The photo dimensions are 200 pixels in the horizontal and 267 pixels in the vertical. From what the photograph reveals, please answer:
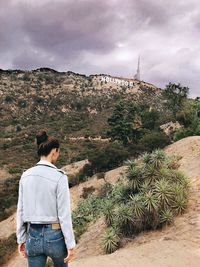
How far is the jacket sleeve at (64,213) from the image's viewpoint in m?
4.79

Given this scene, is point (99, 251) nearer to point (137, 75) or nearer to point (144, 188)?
point (144, 188)

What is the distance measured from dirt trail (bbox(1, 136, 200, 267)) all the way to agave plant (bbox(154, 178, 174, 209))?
0.66 m

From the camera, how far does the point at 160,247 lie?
1187 cm

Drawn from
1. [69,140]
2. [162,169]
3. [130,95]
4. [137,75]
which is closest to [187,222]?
[162,169]

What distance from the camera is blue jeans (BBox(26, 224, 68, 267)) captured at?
479 cm

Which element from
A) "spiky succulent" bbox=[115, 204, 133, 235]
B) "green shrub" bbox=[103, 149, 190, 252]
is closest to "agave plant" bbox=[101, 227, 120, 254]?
"green shrub" bbox=[103, 149, 190, 252]

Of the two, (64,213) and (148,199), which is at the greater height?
(64,213)

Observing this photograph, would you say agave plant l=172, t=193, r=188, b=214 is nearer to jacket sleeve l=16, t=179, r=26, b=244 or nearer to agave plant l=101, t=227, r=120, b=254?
agave plant l=101, t=227, r=120, b=254

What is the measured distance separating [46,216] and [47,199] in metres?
0.18

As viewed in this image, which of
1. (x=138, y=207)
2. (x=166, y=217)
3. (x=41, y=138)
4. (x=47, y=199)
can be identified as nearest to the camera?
(x=47, y=199)

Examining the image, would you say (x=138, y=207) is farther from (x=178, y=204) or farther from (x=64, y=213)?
(x=64, y=213)

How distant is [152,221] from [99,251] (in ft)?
6.89

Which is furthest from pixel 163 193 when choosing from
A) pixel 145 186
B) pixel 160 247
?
pixel 160 247

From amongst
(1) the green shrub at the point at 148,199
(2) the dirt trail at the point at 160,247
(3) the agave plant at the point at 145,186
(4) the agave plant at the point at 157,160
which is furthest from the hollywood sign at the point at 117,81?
(3) the agave plant at the point at 145,186
